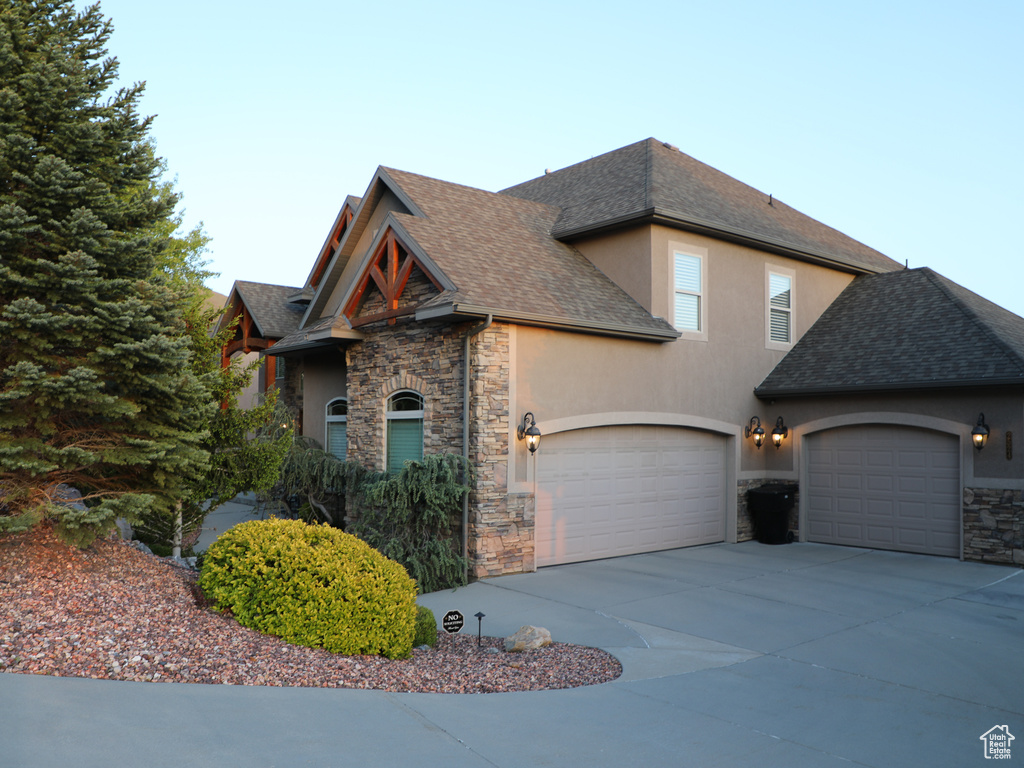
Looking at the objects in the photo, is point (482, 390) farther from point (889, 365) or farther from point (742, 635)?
point (889, 365)

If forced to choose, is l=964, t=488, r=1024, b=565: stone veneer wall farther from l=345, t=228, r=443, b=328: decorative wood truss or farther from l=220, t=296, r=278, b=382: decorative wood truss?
l=220, t=296, r=278, b=382: decorative wood truss

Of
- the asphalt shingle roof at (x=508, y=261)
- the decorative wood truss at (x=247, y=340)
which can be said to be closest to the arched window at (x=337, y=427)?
the decorative wood truss at (x=247, y=340)

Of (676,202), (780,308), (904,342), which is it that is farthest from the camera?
(780,308)

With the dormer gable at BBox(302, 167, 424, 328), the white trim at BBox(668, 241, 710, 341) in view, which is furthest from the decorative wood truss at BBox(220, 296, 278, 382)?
the white trim at BBox(668, 241, 710, 341)

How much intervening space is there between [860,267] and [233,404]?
1360 centimetres

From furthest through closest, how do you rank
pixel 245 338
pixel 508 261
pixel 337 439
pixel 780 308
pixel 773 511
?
pixel 245 338 → pixel 780 308 → pixel 337 439 → pixel 773 511 → pixel 508 261

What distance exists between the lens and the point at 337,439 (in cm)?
1509

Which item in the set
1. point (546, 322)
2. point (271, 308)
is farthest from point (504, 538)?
point (271, 308)

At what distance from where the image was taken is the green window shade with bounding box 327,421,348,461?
48.6 feet

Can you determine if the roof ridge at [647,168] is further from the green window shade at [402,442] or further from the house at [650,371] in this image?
the green window shade at [402,442]

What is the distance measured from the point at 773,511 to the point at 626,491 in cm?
328

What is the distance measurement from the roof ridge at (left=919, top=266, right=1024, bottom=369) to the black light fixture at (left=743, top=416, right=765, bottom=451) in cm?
405

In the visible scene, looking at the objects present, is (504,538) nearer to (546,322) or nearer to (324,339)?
(546,322)

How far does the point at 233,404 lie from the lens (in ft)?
31.9
